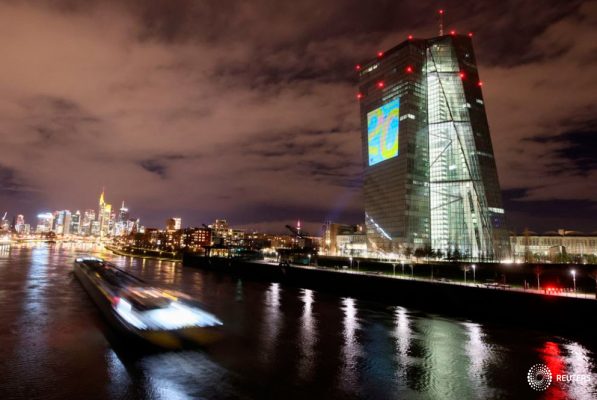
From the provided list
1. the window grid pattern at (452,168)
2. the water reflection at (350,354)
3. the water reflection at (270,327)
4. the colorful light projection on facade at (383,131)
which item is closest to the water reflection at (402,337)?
the water reflection at (350,354)

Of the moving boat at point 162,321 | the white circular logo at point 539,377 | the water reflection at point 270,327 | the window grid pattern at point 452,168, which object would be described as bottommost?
the water reflection at point 270,327

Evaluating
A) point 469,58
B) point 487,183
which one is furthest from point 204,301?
point 469,58

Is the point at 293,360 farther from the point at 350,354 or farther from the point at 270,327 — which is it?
the point at 270,327

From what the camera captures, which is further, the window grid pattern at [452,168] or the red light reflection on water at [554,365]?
the window grid pattern at [452,168]

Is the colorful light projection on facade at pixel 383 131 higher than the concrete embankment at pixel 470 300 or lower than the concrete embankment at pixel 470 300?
higher

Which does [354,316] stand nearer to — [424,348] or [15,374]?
[424,348]

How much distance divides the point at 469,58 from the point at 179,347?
147545mm

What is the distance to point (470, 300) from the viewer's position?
37219mm

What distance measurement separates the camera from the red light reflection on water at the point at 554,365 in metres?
15.0

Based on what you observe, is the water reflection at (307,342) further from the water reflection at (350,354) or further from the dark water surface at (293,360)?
the water reflection at (350,354)

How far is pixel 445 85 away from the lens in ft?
436

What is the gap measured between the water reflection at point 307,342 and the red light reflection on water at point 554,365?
9.45 meters

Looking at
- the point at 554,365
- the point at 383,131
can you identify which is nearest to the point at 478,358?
the point at 554,365

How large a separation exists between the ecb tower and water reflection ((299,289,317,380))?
3782 inches
